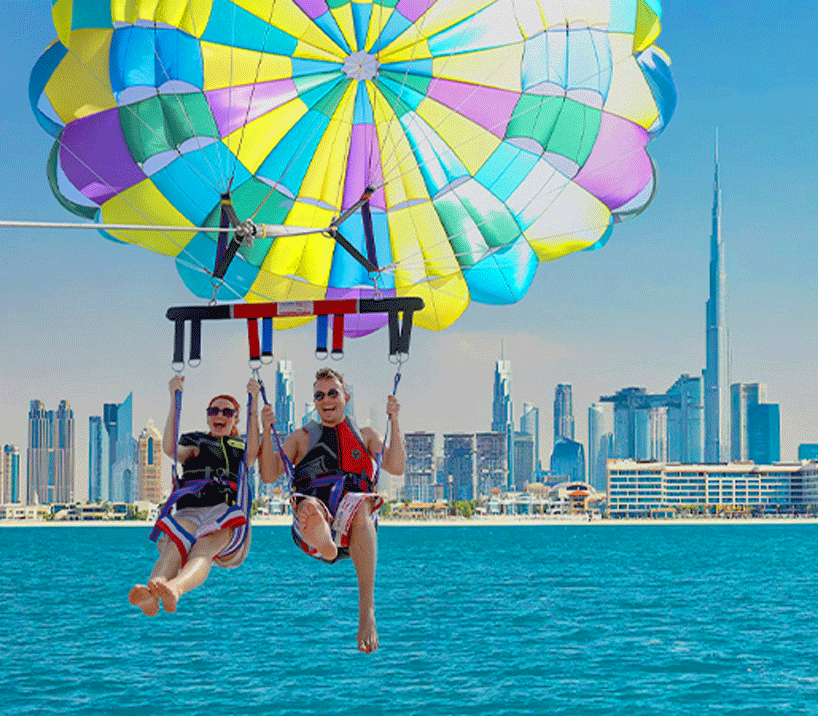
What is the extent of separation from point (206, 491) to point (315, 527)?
1.16 metres

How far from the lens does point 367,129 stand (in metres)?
12.6

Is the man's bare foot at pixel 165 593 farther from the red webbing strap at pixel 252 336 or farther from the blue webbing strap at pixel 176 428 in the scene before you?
the red webbing strap at pixel 252 336

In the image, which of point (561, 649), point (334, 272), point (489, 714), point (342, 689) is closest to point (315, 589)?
point (561, 649)

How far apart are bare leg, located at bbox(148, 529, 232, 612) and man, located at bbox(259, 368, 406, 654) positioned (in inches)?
23.8

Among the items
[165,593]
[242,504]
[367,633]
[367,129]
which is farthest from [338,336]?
[367,129]

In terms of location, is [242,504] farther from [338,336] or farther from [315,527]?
[338,336]

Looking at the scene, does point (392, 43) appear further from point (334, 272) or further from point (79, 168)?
point (79, 168)

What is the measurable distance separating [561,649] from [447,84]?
32912mm

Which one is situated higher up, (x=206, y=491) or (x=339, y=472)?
(x=339, y=472)

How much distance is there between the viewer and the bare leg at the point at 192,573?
797 cm

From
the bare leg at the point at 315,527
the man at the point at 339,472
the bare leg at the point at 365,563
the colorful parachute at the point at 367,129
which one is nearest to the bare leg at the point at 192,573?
the man at the point at 339,472

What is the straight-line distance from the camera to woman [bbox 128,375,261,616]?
8805mm

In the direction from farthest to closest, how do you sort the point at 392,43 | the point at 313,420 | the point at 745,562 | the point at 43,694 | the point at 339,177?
the point at 745,562
the point at 43,694
the point at 339,177
the point at 392,43
the point at 313,420

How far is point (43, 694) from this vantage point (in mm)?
32500
